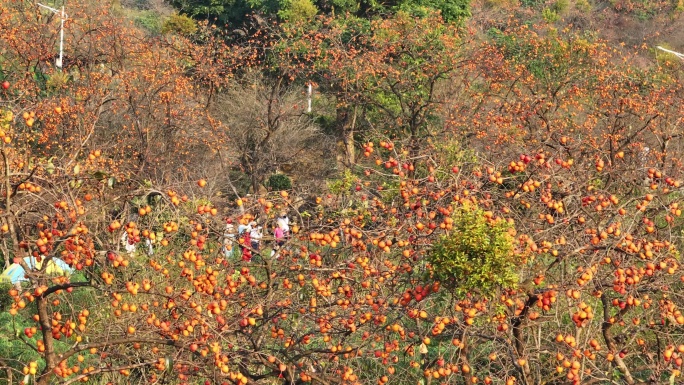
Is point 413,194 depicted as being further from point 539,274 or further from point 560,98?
point 560,98

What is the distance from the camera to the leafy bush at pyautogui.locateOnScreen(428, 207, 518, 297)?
225 inches

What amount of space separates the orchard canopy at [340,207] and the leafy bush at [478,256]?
0.02 m

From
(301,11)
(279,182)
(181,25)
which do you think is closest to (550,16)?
(301,11)

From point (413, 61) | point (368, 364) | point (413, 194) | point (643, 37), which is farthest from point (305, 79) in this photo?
point (643, 37)

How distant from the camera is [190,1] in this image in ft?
89.6

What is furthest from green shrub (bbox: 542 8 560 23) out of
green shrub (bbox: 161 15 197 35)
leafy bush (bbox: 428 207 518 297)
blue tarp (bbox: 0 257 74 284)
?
leafy bush (bbox: 428 207 518 297)

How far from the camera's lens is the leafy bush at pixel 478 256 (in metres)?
5.71

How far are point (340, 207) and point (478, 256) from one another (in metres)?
4.40

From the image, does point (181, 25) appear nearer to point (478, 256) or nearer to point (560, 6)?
point (478, 256)

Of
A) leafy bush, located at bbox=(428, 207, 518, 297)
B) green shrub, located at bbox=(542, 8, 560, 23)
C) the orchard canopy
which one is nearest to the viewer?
leafy bush, located at bbox=(428, 207, 518, 297)

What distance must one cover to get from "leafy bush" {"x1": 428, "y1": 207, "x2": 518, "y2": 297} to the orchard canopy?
0.06 ft

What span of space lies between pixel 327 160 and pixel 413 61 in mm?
3818

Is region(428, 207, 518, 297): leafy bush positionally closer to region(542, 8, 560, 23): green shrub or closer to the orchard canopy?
the orchard canopy

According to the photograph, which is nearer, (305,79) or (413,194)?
(413,194)
